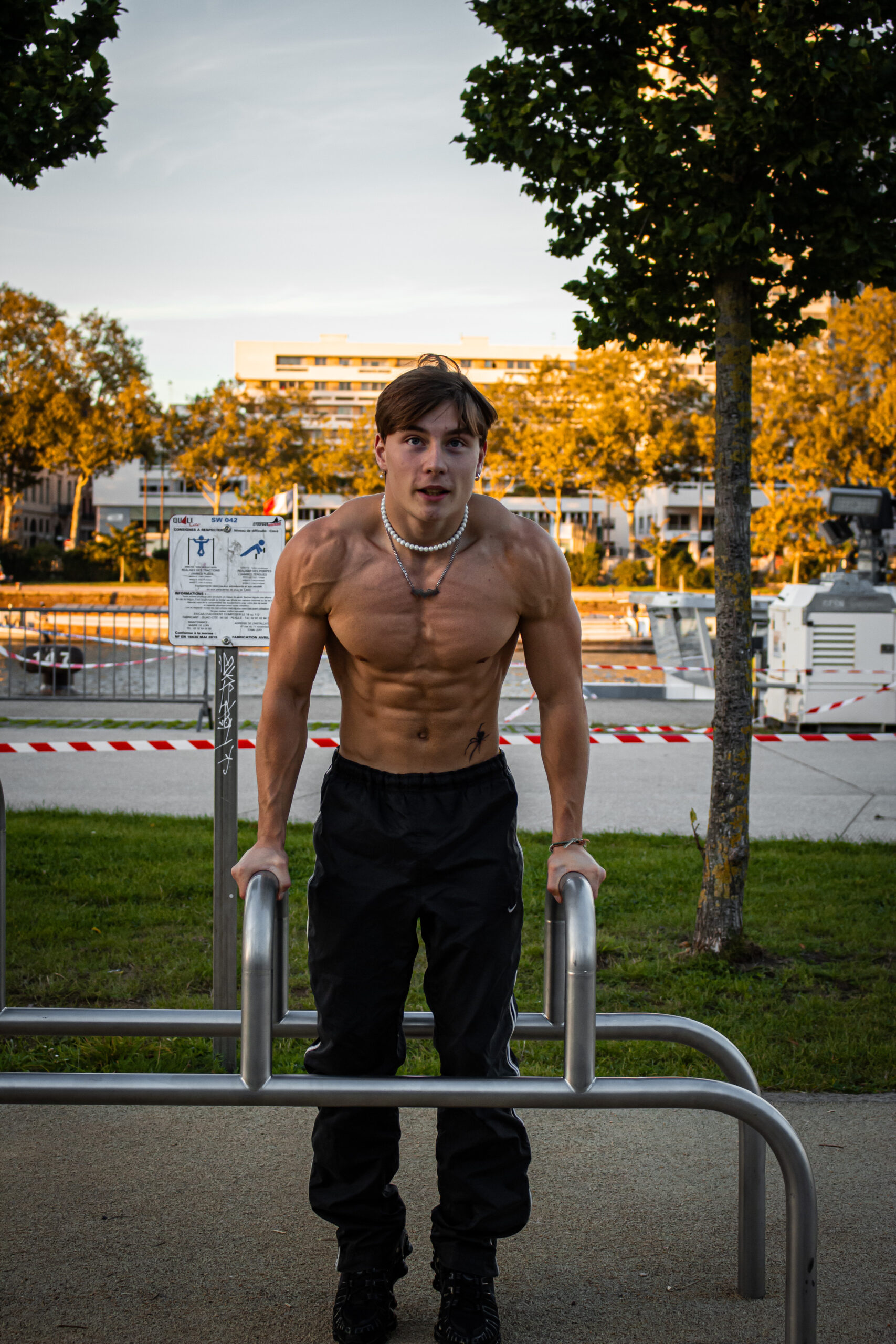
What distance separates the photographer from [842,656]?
13383 mm

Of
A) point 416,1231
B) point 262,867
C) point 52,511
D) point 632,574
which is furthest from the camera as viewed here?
point 52,511

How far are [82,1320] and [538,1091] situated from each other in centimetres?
124

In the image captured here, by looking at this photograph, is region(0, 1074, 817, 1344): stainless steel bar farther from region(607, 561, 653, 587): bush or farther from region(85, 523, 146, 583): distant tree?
region(85, 523, 146, 583): distant tree

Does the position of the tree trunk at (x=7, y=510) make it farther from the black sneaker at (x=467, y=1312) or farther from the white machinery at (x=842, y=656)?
the black sneaker at (x=467, y=1312)

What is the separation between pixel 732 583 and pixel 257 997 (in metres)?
3.26

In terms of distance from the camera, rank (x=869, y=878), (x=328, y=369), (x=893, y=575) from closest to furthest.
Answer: (x=869, y=878) < (x=893, y=575) < (x=328, y=369)

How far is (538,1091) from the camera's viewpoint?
2.07 m

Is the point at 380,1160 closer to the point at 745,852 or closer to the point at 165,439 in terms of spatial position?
the point at 745,852

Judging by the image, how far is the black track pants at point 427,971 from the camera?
2486 mm

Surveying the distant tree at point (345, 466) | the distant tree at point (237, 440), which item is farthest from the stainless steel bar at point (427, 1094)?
the distant tree at point (345, 466)

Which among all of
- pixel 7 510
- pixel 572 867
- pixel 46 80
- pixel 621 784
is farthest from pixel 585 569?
pixel 572 867

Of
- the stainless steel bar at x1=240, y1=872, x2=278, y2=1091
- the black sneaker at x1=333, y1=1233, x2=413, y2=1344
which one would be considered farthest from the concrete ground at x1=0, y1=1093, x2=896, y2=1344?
the stainless steel bar at x1=240, y1=872, x2=278, y2=1091

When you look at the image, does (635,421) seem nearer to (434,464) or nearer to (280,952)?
(434,464)

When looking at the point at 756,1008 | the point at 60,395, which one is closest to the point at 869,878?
the point at 756,1008
